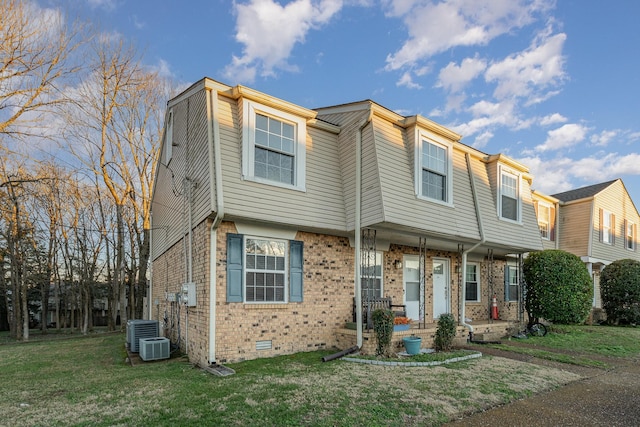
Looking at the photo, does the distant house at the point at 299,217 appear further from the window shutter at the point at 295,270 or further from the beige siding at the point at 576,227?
the beige siding at the point at 576,227

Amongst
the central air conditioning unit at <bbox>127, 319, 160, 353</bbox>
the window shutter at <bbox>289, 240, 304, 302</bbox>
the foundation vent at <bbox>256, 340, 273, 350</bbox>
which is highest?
the window shutter at <bbox>289, 240, 304, 302</bbox>

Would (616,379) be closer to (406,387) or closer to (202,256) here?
(406,387)

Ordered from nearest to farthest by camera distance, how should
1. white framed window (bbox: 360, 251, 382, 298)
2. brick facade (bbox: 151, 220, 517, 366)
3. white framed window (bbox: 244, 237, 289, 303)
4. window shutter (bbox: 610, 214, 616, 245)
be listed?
brick facade (bbox: 151, 220, 517, 366) → white framed window (bbox: 244, 237, 289, 303) → white framed window (bbox: 360, 251, 382, 298) → window shutter (bbox: 610, 214, 616, 245)

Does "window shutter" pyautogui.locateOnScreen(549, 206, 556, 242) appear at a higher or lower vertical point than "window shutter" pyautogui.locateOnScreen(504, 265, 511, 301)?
higher

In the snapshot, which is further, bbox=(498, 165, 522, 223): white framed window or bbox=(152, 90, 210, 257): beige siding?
bbox=(498, 165, 522, 223): white framed window

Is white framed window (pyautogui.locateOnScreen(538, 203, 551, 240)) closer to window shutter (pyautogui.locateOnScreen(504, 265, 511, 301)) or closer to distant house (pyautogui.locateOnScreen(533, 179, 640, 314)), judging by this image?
distant house (pyautogui.locateOnScreen(533, 179, 640, 314))

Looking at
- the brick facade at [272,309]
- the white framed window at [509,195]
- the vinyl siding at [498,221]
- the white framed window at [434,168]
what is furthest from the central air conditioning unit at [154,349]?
the white framed window at [509,195]

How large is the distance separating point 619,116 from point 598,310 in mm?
8270

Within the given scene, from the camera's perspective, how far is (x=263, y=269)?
8.45 m

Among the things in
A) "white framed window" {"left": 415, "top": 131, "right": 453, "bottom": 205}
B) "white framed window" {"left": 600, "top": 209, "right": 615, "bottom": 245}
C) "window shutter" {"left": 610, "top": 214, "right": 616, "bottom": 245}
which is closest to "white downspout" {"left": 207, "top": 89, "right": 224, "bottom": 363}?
"white framed window" {"left": 415, "top": 131, "right": 453, "bottom": 205}

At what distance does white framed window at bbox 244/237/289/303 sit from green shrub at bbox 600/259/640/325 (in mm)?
14255

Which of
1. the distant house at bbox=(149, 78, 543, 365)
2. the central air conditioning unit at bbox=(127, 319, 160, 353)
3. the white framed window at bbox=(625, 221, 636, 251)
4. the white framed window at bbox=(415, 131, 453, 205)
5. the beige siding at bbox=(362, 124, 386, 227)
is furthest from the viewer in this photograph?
the white framed window at bbox=(625, 221, 636, 251)

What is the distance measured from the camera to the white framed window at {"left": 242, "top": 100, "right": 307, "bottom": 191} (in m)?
8.26

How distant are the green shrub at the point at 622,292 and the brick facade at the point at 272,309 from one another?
935cm
